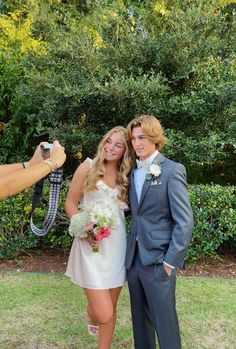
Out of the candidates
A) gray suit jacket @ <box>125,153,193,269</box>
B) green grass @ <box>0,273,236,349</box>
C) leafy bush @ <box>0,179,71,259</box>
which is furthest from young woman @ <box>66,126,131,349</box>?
leafy bush @ <box>0,179,71,259</box>

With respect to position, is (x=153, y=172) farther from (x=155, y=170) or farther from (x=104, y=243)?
(x=104, y=243)

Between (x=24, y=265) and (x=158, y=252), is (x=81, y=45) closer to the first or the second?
(x=24, y=265)

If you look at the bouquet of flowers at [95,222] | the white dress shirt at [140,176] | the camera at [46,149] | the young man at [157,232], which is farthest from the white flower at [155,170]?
the camera at [46,149]

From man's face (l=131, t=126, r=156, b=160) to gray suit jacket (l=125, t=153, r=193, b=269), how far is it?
156 mm

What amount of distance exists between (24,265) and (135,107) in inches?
118

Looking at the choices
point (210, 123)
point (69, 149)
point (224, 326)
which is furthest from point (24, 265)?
point (210, 123)

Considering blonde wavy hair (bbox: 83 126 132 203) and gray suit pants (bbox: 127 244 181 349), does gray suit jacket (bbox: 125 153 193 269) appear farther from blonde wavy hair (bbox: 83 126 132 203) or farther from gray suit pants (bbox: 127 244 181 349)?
blonde wavy hair (bbox: 83 126 132 203)

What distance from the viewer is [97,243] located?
3.33 m

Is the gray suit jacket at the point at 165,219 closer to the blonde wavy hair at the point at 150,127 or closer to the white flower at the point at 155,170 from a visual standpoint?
the white flower at the point at 155,170

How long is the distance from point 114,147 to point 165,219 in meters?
0.76

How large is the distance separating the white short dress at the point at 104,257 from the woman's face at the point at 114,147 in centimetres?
24

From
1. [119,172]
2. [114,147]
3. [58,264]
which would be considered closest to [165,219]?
[119,172]

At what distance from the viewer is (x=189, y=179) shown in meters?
8.42

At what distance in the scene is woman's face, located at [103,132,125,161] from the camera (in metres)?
3.44
